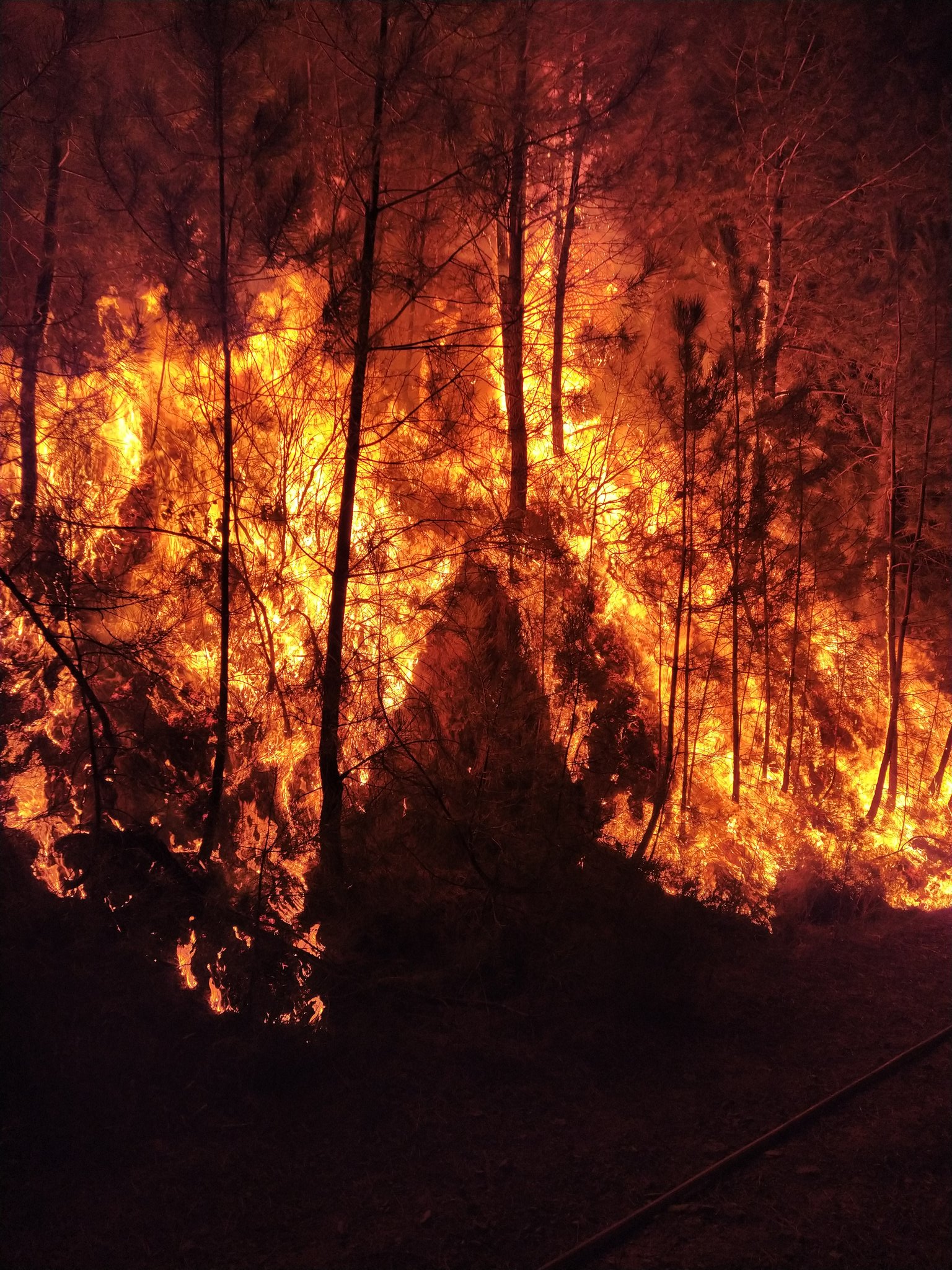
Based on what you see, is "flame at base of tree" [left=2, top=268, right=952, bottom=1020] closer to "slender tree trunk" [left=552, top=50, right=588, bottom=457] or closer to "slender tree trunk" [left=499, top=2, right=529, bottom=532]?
"slender tree trunk" [left=499, top=2, right=529, bottom=532]

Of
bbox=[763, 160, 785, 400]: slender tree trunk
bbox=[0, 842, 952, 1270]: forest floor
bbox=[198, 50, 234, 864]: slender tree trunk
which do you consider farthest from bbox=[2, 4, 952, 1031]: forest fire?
bbox=[0, 842, 952, 1270]: forest floor

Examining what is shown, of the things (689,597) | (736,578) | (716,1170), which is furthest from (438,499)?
(716,1170)

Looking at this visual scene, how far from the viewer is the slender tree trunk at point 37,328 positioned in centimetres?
718

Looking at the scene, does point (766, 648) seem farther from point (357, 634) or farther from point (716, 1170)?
point (716, 1170)

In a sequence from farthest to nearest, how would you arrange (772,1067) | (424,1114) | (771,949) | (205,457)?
(205,457) < (771,949) < (772,1067) < (424,1114)

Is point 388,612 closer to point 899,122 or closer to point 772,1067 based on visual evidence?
point 772,1067

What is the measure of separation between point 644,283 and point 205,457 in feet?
17.9

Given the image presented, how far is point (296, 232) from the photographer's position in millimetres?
6461

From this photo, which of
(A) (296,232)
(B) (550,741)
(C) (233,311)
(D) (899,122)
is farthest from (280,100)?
(D) (899,122)

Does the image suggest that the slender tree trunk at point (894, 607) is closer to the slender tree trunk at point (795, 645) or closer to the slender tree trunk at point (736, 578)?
the slender tree trunk at point (795, 645)

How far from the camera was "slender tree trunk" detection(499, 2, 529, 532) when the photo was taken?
30.9ft

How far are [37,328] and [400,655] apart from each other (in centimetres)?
415

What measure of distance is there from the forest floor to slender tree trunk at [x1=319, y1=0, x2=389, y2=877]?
1346 millimetres

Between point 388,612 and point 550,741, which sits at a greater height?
point 388,612
